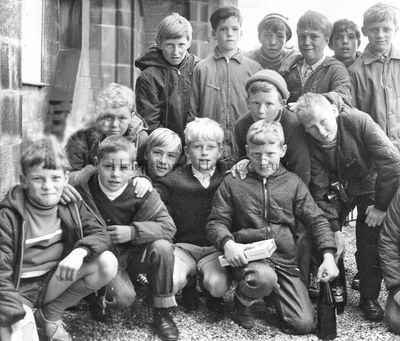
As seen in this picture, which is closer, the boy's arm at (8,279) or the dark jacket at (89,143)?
the boy's arm at (8,279)

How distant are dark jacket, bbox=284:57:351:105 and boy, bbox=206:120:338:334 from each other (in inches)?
38.4

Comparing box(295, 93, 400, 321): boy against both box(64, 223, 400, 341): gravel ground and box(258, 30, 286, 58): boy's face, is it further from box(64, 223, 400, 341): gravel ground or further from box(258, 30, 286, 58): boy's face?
box(258, 30, 286, 58): boy's face

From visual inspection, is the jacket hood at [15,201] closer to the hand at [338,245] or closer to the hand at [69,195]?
the hand at [69,195]

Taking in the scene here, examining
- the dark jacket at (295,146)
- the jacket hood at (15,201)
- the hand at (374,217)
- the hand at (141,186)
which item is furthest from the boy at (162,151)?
the hand at (374,217)

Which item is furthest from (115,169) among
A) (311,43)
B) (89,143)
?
(311,43)

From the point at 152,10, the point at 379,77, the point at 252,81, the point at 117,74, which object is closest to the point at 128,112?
the point at 252,81

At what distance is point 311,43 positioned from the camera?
5.36m

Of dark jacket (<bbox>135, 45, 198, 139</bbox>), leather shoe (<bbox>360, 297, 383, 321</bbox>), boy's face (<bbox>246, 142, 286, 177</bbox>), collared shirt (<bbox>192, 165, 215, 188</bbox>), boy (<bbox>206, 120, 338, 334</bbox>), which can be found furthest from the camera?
dark jacket (<bbox>135, 45, 198, 139</bbox>)

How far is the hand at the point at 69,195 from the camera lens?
3.83m

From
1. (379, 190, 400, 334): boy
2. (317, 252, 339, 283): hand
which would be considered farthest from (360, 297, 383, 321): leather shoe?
(317, 252, 339, 283): hand

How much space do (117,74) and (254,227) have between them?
28.3 feet

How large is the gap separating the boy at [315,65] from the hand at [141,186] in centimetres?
176

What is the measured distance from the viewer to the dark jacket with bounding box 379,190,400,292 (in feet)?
13.9

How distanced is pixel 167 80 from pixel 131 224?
155cm
